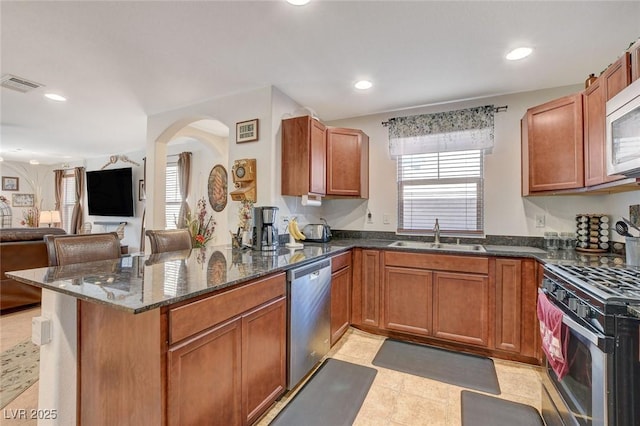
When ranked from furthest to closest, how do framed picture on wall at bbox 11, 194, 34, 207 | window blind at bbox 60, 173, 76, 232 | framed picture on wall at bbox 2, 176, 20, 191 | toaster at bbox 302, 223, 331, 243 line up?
1. window blind at bbox 60, 173, 76, 232
2. framed picture on wall at bbox 11, 194, 34, 207
3. framed picture on wall at bbox 2, 176, 20, 191
4. toaster at bbox 302, 223, 331, 243

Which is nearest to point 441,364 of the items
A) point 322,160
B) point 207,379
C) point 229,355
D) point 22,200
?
point 229,355

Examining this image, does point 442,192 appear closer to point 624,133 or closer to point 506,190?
point 506,190

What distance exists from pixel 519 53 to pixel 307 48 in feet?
5.32

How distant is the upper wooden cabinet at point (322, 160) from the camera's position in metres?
2.76

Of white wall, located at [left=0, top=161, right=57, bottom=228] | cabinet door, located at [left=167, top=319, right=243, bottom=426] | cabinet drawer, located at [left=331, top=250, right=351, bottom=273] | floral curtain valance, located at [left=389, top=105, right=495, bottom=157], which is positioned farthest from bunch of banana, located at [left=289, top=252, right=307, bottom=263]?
white wall, located at [left=0, top=161, right=57, bottom=228]

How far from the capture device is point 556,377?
1477 millimetres

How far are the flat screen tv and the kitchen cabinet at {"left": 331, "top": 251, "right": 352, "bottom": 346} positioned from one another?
17.1 ft

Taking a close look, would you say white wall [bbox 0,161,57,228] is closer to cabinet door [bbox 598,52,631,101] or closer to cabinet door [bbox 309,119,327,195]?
cabinet door [bbox 309,119,327,195]

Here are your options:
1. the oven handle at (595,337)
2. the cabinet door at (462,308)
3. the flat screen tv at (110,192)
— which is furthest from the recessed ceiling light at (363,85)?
the flat screen tv at (110,192)

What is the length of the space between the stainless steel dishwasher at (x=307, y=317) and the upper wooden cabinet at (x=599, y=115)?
206 centimetres

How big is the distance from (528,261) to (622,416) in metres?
1.41

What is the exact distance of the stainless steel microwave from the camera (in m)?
1.40

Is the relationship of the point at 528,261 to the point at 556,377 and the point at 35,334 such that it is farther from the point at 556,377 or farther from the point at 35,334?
the point at 35,334

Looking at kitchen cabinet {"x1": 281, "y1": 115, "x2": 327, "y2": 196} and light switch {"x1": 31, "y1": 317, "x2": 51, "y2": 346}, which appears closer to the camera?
light switch {"x1": 31, "y1": 317, "x2": 51, "y2": 346}
